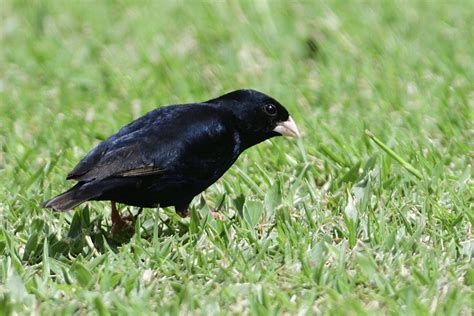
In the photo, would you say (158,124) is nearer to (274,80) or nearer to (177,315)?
(177,315)

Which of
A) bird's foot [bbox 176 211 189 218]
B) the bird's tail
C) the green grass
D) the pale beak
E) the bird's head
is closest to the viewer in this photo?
the green grass

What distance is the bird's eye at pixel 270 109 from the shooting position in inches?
236

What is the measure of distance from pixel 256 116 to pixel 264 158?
1.72 feet

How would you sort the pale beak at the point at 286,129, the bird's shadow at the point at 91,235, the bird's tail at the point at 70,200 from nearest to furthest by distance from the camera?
the bird's tail at the point at 70,200
the bird's shadow at the point at 91,235
the pale beak at the point at 286,129

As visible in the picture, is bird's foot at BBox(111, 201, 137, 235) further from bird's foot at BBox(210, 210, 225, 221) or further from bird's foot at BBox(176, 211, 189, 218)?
bird's foot at BBox(210, 210, 225, 221)

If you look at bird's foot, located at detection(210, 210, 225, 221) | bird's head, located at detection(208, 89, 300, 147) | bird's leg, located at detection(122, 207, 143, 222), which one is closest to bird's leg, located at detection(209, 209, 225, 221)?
bird's foot, located at detection(210, 210, 225, 221)

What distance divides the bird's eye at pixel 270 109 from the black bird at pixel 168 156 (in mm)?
24

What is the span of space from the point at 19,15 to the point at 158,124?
4.15 m

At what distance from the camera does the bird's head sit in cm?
591

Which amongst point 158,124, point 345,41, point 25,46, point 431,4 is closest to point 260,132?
point 158,124

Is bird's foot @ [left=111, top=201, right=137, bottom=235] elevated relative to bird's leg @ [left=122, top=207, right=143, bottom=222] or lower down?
elevated

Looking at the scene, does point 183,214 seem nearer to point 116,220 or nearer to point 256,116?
point 116,220

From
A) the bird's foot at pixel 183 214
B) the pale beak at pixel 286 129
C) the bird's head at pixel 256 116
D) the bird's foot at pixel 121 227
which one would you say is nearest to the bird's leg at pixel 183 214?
the bird's foot at pixel 183 214

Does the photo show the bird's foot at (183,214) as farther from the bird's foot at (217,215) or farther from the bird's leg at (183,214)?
the bird's foot at (217,215)
